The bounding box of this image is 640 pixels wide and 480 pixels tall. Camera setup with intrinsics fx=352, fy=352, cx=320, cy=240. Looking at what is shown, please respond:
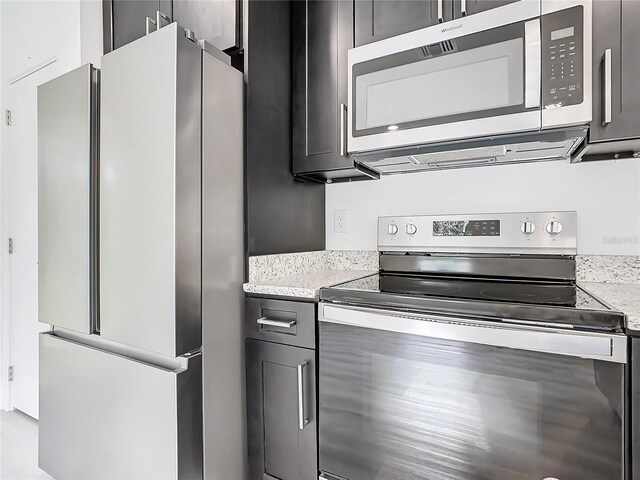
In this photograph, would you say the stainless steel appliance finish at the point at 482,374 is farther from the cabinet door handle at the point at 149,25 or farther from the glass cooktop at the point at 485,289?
the cabinet door handle at the point at 149,25

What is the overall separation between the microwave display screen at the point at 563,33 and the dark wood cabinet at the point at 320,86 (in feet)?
2.51

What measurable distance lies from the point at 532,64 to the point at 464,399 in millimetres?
1079

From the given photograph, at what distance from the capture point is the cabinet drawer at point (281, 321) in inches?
50.4

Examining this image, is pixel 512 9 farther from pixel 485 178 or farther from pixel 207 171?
pixel 207 171

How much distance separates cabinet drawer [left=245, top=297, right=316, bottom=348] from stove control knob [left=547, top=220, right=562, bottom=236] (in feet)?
3.31

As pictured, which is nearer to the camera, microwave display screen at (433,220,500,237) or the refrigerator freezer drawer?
the refrigerator freezer drawer

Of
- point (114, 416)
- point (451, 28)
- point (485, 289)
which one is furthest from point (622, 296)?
point (114, 416)

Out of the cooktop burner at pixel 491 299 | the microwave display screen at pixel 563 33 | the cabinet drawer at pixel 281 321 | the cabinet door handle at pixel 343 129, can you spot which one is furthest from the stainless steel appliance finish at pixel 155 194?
the microwave display screen at pixel 563 33

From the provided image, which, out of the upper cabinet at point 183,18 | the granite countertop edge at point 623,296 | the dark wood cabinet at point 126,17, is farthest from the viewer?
the dark wood cabinet at point 126,17

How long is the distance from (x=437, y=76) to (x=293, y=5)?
0.86 meters

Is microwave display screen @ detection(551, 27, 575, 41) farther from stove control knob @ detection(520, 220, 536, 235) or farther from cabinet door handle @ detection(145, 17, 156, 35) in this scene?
cabinet door handle @ detection(145, 17, 156, 35)

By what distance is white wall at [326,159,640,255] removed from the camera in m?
1.36

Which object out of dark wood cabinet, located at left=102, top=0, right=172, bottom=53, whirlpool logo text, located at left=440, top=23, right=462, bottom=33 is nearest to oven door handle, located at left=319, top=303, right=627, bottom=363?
whirlpool logo text, located at left=440, top=23, right=462, bottom=33

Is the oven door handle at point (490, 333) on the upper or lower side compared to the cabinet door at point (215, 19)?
lower
